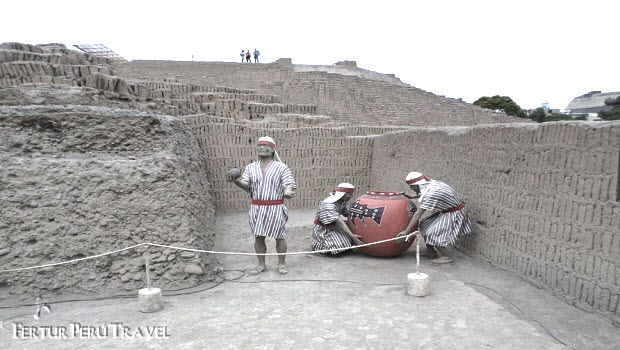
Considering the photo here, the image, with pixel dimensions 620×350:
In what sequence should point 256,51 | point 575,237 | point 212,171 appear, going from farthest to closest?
point 256,51, point 212,171, point 575,237

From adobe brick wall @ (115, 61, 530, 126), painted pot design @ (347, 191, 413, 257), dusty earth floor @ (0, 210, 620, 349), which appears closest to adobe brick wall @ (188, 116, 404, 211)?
painted pot design @ (347, 191, 413, 257)

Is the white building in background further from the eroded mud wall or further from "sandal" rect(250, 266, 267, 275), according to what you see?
the eroded mud wall

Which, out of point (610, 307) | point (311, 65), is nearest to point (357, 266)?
point (610, 307)

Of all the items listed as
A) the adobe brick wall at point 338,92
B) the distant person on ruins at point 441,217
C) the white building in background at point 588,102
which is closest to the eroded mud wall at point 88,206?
the distant person on ruins at point 441,217

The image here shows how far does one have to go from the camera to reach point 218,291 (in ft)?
12.3

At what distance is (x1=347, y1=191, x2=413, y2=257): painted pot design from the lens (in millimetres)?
4410

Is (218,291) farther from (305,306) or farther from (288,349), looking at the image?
(288,349)

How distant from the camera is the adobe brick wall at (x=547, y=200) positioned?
3.06 m

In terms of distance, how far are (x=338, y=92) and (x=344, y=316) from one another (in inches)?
561

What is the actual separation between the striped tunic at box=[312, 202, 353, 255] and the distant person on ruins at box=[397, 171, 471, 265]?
63 centimetres

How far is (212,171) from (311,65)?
1675cm

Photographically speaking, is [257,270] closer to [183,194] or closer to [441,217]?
[183,194]

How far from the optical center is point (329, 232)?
4.72m

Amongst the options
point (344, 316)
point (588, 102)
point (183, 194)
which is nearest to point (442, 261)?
point (344, 316)
